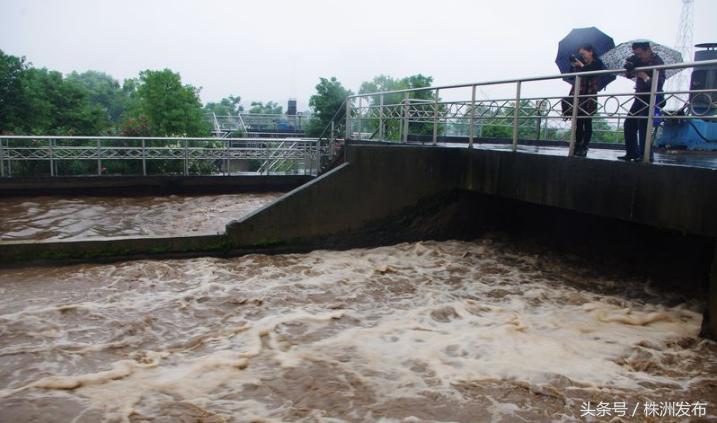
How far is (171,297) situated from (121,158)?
7644 mm

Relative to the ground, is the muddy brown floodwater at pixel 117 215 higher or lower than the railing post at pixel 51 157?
lower

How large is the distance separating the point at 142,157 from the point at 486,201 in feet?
28.3

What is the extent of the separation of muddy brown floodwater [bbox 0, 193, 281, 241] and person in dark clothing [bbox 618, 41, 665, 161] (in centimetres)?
656

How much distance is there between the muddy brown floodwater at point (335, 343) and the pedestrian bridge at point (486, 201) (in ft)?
1.56

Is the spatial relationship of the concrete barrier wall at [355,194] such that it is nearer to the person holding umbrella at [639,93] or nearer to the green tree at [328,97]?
the person holding umbrella at [639,93]

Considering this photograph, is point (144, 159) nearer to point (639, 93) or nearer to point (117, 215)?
point (117, 215)

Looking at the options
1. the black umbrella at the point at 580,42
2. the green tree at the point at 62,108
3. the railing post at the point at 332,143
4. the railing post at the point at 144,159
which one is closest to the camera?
the black umbrella at the point at 580,42

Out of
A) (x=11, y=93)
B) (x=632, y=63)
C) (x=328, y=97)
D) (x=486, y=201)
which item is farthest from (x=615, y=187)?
(x=11, y=93)

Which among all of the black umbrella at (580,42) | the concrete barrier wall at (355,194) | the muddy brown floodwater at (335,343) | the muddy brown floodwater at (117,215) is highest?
the black umbrella at (580,42)

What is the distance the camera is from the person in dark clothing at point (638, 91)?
21.2 feet

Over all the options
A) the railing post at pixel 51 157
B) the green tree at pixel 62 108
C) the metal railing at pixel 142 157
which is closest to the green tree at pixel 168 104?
the green tree at pixel 62 108

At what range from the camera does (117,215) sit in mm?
11281

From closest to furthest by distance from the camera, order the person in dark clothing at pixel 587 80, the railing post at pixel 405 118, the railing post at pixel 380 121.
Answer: the person in dark clothing at pixel 587 80
the railing post at pixel 405 118
the railing post at pixel 380 121

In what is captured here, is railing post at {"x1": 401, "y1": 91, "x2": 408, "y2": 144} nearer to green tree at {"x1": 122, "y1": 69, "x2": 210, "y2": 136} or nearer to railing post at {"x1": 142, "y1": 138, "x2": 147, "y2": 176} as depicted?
railing post at {"x1": 142, "y1": 138, "x2": 147, "y2": 176}
